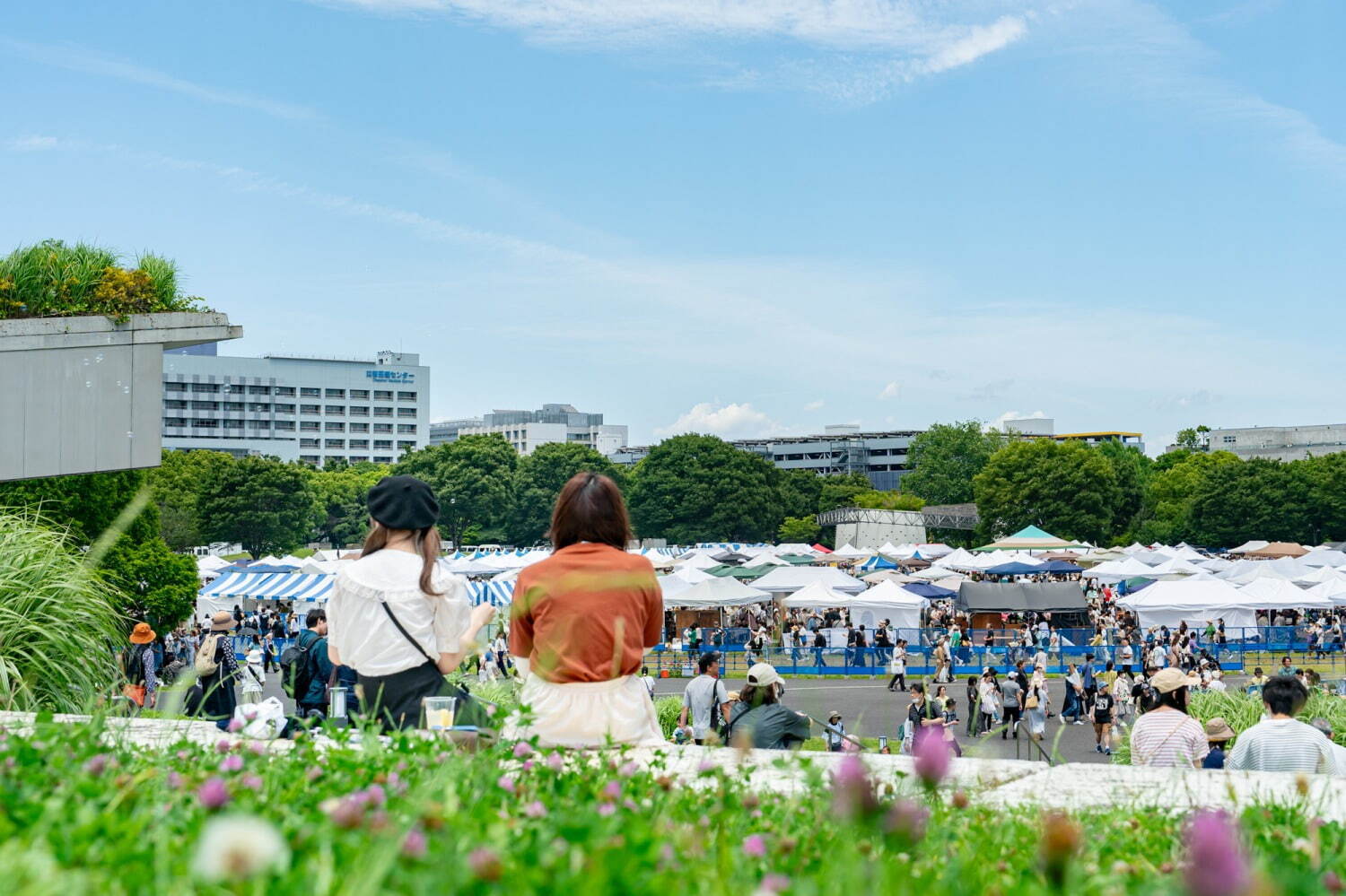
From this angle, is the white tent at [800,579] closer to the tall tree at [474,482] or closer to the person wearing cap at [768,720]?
the person wearing cap at [768,720]

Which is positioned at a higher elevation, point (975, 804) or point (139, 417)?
point (139, 417)

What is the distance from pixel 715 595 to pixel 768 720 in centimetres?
2393

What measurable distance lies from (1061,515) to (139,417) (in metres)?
78.6

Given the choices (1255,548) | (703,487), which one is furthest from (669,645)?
(703,487)

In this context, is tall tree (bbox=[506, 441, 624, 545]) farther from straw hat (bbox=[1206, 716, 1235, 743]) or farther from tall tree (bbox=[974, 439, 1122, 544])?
straw hat (bbox=[1206, 716, 1235, 743])

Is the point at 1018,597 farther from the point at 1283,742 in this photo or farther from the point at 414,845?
the point at 414,845

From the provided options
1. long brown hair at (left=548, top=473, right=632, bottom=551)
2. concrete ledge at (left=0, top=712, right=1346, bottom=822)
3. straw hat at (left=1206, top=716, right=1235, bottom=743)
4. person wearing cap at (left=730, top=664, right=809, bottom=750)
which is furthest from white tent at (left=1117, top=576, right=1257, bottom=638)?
long brown hair at (left=548, top=473, right=632, bottom=551)

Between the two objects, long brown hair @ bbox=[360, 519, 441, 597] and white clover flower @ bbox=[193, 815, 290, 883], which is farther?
long brown hair @ bbox=[360, 519, 441, 597]

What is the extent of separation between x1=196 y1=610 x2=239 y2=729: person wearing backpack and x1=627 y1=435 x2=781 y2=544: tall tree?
7834 cm

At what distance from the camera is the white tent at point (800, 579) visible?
3447 cm

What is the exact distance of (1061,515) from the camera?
8656 centimetres

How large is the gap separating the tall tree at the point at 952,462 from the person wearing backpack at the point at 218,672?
108509 millimetres

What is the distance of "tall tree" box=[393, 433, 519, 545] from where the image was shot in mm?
99562

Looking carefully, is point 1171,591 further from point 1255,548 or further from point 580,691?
point 1255,548
